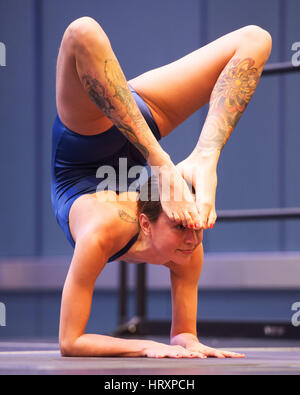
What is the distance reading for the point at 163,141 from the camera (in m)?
3.11

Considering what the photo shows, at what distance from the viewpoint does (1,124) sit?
3.33 m

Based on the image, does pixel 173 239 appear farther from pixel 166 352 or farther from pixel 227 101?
pixel 227 101

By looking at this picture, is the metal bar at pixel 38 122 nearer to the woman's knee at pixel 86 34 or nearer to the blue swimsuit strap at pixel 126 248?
the blue swimsuit strap at pixel 126 248

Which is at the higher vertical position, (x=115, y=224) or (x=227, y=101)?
(x=227, y=101)

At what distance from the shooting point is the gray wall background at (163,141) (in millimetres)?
2934

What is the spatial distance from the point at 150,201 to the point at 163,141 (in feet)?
6.07

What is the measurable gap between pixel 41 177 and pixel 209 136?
2.08 metres

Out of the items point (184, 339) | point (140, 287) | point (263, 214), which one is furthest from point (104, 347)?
point (140, 287)

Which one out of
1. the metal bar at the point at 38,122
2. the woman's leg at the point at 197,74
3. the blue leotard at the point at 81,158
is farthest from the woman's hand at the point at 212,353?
the metal bar at the point at 38,122

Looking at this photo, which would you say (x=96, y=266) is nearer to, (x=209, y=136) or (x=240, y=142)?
(x=209, y=136)

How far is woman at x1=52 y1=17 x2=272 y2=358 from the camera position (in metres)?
1.18

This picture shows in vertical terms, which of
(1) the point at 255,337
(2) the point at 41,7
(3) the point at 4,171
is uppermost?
(2) the point at 41,7

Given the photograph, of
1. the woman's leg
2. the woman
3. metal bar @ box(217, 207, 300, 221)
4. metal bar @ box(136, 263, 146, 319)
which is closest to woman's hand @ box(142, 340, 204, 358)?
the woman

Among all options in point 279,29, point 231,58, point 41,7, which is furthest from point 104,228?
point 41,7
